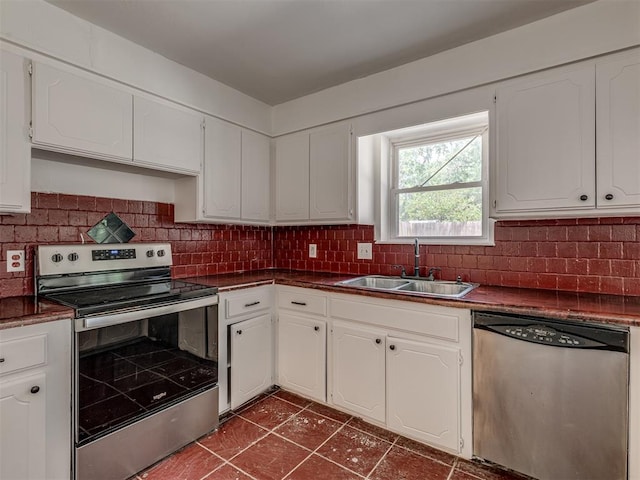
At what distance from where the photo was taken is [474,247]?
2.28m

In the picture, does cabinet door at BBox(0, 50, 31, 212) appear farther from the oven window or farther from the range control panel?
the oven window

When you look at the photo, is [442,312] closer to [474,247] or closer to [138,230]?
[474,247]

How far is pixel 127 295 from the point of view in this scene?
1.79m

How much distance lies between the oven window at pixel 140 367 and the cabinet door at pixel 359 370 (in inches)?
31.6

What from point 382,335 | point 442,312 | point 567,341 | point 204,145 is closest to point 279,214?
point 204,145

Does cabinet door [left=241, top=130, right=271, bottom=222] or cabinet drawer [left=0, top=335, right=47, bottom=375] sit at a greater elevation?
cabinet door [left=241, top=130, right=271, bottom=222]

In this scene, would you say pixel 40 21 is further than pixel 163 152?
No

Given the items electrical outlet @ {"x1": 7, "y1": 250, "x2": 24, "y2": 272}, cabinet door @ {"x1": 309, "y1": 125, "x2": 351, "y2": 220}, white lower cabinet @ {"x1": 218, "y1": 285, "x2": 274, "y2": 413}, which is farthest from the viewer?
cabinet door @ {"x1": 309, "y1": 125, "x2": 351, "y2": 220}

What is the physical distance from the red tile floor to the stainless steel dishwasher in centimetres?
22

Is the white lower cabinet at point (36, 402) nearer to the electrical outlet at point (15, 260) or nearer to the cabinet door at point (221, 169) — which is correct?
the electrical outlet at point (15, 260)

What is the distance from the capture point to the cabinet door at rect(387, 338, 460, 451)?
5.85 ft

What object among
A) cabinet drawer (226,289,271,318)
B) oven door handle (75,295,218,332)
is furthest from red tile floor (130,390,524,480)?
oven door handle (75,295,218,332)

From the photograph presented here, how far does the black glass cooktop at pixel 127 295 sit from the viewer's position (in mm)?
1573

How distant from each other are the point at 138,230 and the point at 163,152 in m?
0.58
